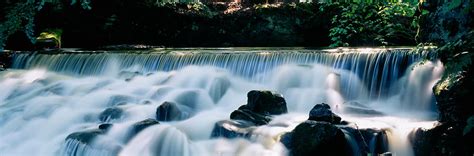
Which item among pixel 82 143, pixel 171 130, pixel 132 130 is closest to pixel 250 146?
pixel 171 130

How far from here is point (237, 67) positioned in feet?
36.4

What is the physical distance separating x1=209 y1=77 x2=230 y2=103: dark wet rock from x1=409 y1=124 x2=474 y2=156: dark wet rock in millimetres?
4480

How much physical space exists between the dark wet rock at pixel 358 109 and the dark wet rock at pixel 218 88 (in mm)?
2598

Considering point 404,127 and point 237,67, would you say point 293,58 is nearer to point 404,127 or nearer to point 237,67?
point 237,67

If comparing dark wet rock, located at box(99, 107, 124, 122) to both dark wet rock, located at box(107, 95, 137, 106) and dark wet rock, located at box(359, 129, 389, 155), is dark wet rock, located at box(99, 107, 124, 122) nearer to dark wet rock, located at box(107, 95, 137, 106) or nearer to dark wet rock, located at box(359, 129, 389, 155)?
dark wet rock, located at box(107, 95, 137, 106)

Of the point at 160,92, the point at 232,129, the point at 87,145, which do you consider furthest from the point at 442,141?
the point at 160,92

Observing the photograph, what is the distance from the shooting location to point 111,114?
27.5 feet

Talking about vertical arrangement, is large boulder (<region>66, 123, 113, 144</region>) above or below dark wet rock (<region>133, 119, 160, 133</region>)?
below

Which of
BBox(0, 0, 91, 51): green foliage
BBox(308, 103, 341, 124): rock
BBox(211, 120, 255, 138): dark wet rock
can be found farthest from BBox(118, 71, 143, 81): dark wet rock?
BBox(0, 0, 91, 51): green foliage

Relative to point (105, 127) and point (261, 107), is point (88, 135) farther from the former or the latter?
point (261, 107)

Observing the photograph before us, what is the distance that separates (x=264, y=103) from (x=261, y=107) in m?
0.09

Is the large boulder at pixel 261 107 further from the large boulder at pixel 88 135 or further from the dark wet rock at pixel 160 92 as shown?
the dark wet rock at pixel 160 92

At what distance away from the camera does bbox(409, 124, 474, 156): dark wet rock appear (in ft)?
17.4

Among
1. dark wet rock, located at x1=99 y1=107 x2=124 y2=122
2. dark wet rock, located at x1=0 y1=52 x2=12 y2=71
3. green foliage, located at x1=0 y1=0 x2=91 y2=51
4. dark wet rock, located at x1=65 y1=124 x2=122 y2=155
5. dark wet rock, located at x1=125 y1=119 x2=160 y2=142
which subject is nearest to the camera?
green foliage, located at x1=0 y1=0 x2=91 y2=51
